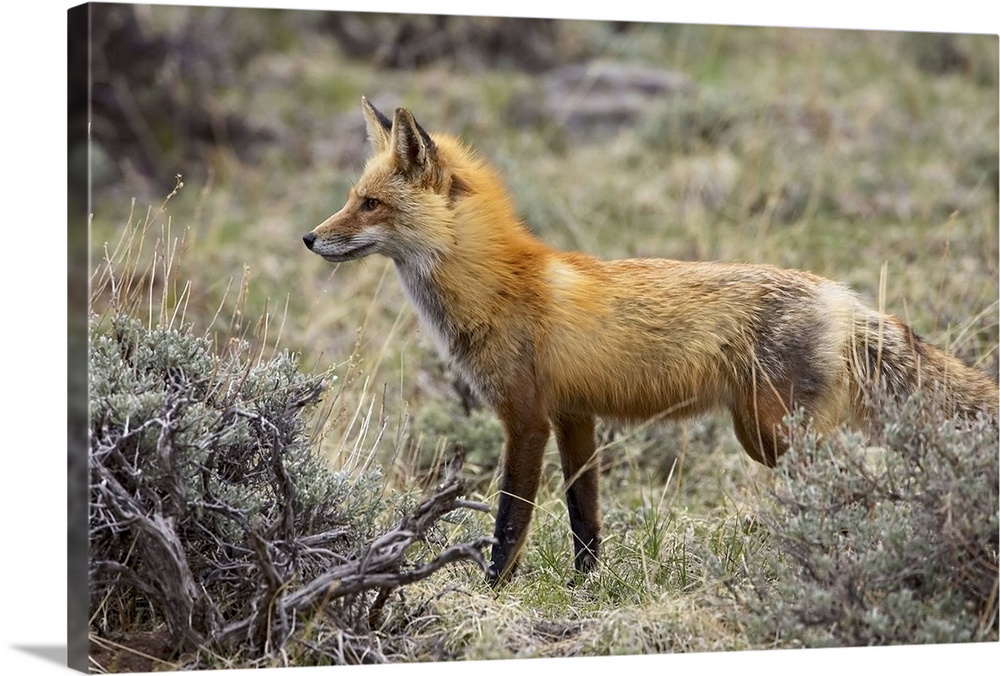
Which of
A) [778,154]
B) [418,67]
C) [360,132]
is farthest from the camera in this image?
[418,67]

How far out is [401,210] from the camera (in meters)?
5.04

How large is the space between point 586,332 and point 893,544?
154 cm

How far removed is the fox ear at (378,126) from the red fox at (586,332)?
11mm

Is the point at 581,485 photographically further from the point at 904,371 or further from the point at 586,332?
the point at 904,371

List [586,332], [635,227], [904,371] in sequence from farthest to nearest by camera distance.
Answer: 1. [635,227]
2. [904,371]
3. [586,332]

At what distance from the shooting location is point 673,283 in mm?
5246

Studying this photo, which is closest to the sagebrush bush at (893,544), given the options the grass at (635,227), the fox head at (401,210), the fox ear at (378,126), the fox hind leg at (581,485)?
the grass at (635,227)

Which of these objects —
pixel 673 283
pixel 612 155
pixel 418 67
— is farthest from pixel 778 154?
pixel 673 283

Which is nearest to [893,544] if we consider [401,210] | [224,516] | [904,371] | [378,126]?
[904,371]

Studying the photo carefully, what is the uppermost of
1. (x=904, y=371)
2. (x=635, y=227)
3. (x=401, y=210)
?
(x=401, y=210)

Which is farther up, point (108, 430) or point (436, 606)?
point (108, 430)

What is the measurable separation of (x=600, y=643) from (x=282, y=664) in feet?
4.06

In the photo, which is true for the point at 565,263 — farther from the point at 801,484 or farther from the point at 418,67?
the point at 418,67

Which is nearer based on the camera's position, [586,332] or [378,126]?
[586,332]
